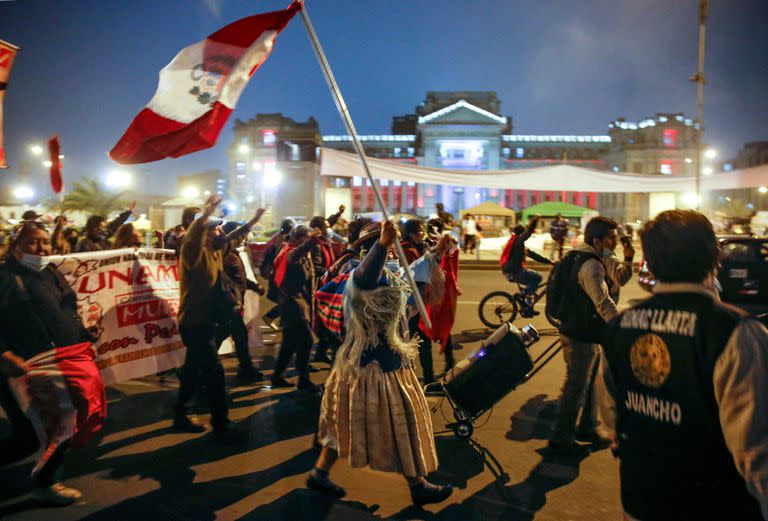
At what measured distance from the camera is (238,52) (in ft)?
12.9

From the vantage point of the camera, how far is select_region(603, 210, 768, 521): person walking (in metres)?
1.62

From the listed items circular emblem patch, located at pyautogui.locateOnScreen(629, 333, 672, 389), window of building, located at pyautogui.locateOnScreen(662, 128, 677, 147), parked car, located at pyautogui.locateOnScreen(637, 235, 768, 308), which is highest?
window of building, located at pyautogui.locateOnScreen(662, 128, 677, 147)

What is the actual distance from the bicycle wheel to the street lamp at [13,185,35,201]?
5713 centimetres

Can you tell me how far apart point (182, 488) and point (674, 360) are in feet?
10.8

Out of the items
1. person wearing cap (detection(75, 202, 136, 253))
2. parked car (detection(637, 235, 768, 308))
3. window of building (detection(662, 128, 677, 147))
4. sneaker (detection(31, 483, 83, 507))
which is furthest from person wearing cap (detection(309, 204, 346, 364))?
window of building (detection(662, 128, 677, 147))

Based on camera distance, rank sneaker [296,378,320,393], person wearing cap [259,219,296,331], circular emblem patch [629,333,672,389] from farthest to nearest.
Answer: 1. person wearing cap [259,219,296,331]
2. sneaker [296,378,320,393]
3. circular emblem patch [629,333,672,389]

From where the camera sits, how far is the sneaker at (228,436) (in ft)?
14.9

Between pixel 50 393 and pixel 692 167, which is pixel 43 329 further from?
pixel 692 167

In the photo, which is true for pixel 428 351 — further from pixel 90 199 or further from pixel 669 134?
pixel 669 134

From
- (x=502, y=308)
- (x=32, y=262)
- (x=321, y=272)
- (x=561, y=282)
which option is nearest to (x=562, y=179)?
(x=502, y=308)

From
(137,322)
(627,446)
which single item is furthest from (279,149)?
(627,446)

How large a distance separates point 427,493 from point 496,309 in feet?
20.1

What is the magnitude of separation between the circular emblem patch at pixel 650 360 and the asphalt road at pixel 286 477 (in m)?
1.83

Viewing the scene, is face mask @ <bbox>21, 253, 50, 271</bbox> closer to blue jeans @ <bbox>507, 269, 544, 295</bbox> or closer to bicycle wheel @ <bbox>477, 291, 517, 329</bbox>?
bicycle wheel @ <bbox>477, 291, 517, 329</bbox>
